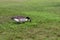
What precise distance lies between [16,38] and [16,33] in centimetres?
92

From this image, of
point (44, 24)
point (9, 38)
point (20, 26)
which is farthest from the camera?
point (44, 24)

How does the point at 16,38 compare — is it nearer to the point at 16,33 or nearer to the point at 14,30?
the point at 16,33

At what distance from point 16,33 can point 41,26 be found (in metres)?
2.51

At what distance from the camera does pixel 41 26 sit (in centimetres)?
1284

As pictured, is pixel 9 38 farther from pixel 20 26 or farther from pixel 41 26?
pixel 41 26

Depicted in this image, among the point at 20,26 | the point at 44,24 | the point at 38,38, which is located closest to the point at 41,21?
the point at 44,24

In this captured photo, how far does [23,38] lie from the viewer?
1003cm

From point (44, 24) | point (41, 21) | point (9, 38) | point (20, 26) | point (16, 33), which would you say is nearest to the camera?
point (9, 38)

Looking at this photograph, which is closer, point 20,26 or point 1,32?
point 1,32

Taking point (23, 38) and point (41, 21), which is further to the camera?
point (41, 21)

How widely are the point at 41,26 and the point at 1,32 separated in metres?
2.96

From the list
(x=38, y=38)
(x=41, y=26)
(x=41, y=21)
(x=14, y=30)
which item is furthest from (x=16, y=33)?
(x=41, y=21)

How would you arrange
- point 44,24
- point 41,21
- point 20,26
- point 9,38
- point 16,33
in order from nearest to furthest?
point 9,38
point 16,33
point 20,26
point 44,24
point 41,21

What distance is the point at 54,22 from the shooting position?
46.3ft
